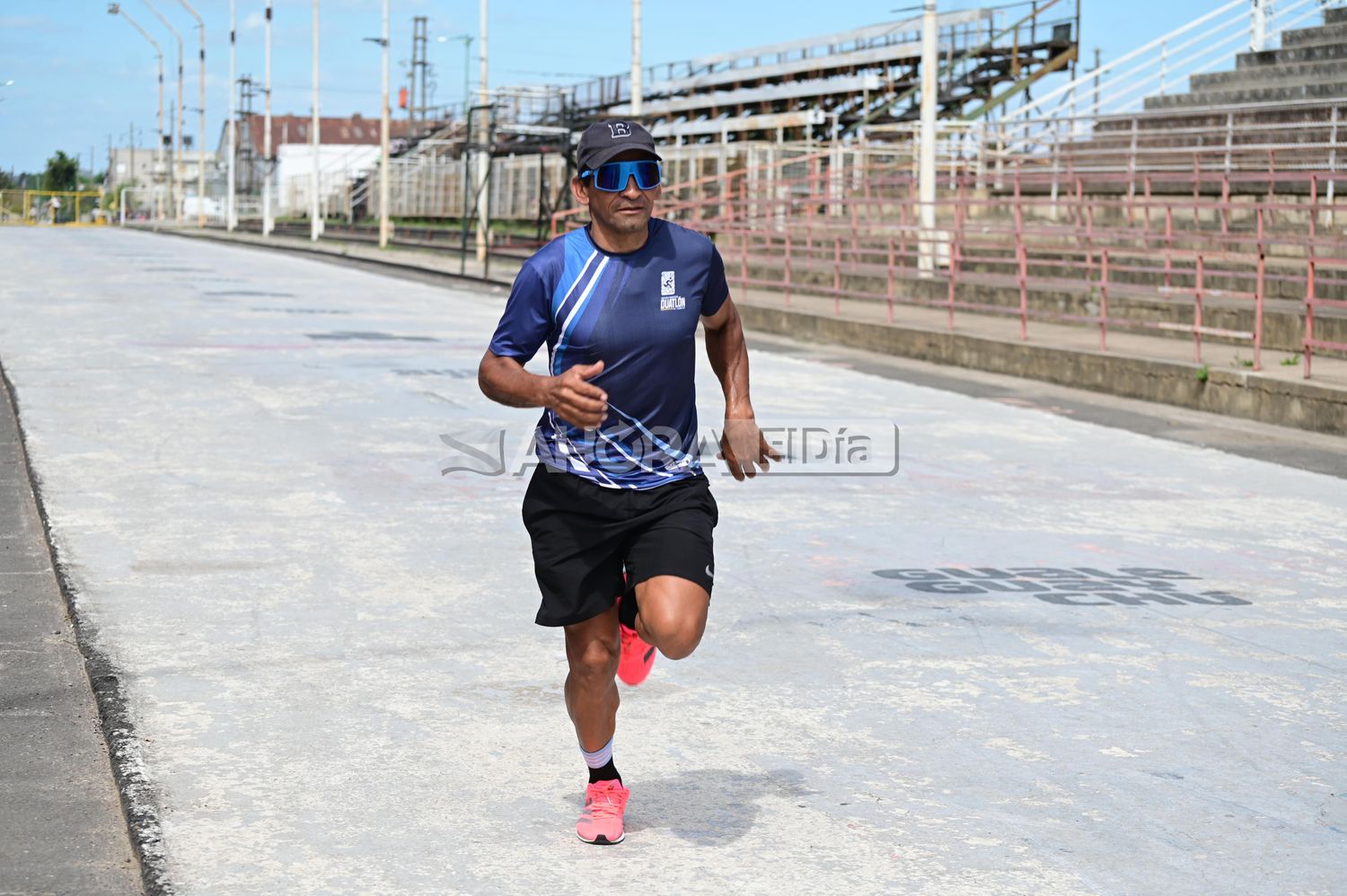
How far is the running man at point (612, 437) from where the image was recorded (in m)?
4.66

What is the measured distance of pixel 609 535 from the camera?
473 cm

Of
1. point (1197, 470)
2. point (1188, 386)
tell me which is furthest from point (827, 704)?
point (1188, 386)

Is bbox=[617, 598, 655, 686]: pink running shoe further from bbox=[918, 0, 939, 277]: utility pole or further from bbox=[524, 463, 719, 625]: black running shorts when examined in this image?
bbox=[918, 0, 939, 277]: utility pole

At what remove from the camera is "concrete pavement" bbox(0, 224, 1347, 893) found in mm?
4727

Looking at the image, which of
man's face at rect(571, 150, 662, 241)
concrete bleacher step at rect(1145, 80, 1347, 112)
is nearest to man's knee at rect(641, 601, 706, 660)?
man's face at rect(571, 150, 662, 241)

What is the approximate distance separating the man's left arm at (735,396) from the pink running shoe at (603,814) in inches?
36.0

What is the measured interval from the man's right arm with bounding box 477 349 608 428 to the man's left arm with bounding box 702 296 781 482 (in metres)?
0.49

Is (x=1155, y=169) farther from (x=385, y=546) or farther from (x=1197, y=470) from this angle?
(x=385, y=546)

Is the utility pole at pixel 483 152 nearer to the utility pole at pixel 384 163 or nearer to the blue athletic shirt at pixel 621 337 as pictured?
the utility pole at pixel 384 163

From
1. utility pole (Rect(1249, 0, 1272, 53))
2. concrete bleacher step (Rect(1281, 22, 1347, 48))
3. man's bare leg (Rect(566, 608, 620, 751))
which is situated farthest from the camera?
utility pole (Rect(1249, 0, 1272, 53))

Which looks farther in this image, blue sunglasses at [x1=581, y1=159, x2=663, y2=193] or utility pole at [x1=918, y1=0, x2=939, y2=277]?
utility pole at [x1=918, y1=0, x2=939, y2=277]

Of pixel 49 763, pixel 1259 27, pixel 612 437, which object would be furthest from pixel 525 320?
pixel 1259 27

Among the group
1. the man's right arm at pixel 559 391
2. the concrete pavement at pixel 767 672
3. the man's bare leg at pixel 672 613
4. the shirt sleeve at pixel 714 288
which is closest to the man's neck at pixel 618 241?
the shirt sleeve at pixel 714 288

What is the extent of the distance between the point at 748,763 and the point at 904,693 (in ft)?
3.38
